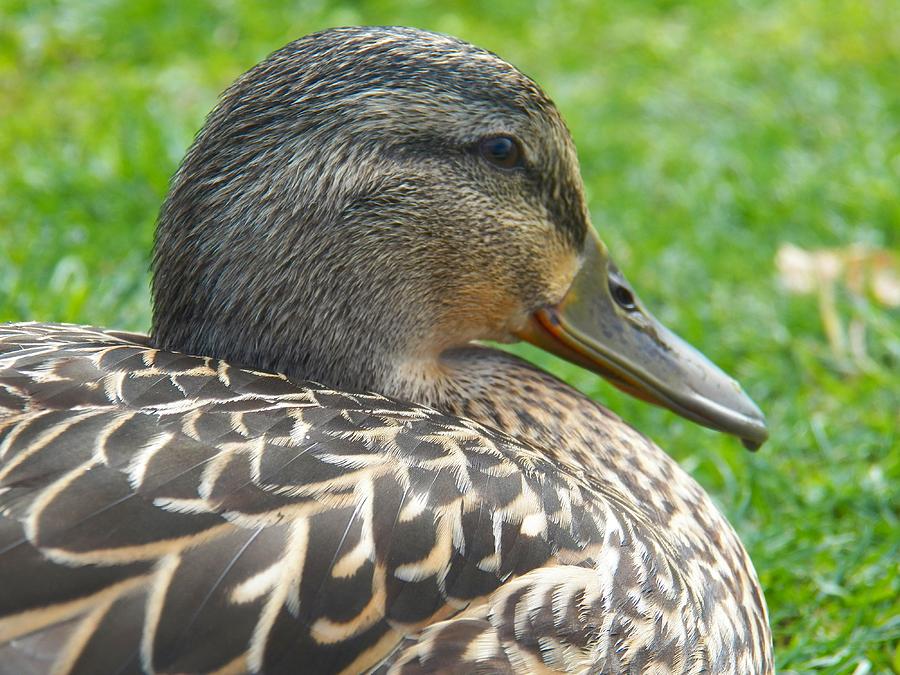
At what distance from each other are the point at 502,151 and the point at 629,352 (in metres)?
0.53

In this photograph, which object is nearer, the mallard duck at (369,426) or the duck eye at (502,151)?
the mallard duck at (369,426)

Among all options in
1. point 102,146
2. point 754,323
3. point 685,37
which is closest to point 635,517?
point 754,323

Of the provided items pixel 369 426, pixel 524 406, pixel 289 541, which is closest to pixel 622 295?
pixel 524 406

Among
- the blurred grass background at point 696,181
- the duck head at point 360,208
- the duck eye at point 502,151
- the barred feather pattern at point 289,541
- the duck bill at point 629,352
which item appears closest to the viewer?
the barred feather pattern at point 289,541

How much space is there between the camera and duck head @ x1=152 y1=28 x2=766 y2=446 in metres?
2.11

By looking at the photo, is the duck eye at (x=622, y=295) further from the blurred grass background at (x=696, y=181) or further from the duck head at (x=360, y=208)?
the blurred grass background at (x=696, y=181)

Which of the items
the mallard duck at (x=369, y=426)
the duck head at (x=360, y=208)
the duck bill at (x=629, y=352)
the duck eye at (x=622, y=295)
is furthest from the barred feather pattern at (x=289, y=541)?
the duck eye at (x=622, y=295)

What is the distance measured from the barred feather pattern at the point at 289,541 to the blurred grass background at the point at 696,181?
894 millimetres

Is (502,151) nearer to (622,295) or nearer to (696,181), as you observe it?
(622,295)

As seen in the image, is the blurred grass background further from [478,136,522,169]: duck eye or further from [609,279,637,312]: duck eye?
[478,136,522,169]: duck eye

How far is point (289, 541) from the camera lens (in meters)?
1.64

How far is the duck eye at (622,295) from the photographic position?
2.52m

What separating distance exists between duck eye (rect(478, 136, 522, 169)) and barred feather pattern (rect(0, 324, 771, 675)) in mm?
541

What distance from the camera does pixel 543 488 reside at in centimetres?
188
